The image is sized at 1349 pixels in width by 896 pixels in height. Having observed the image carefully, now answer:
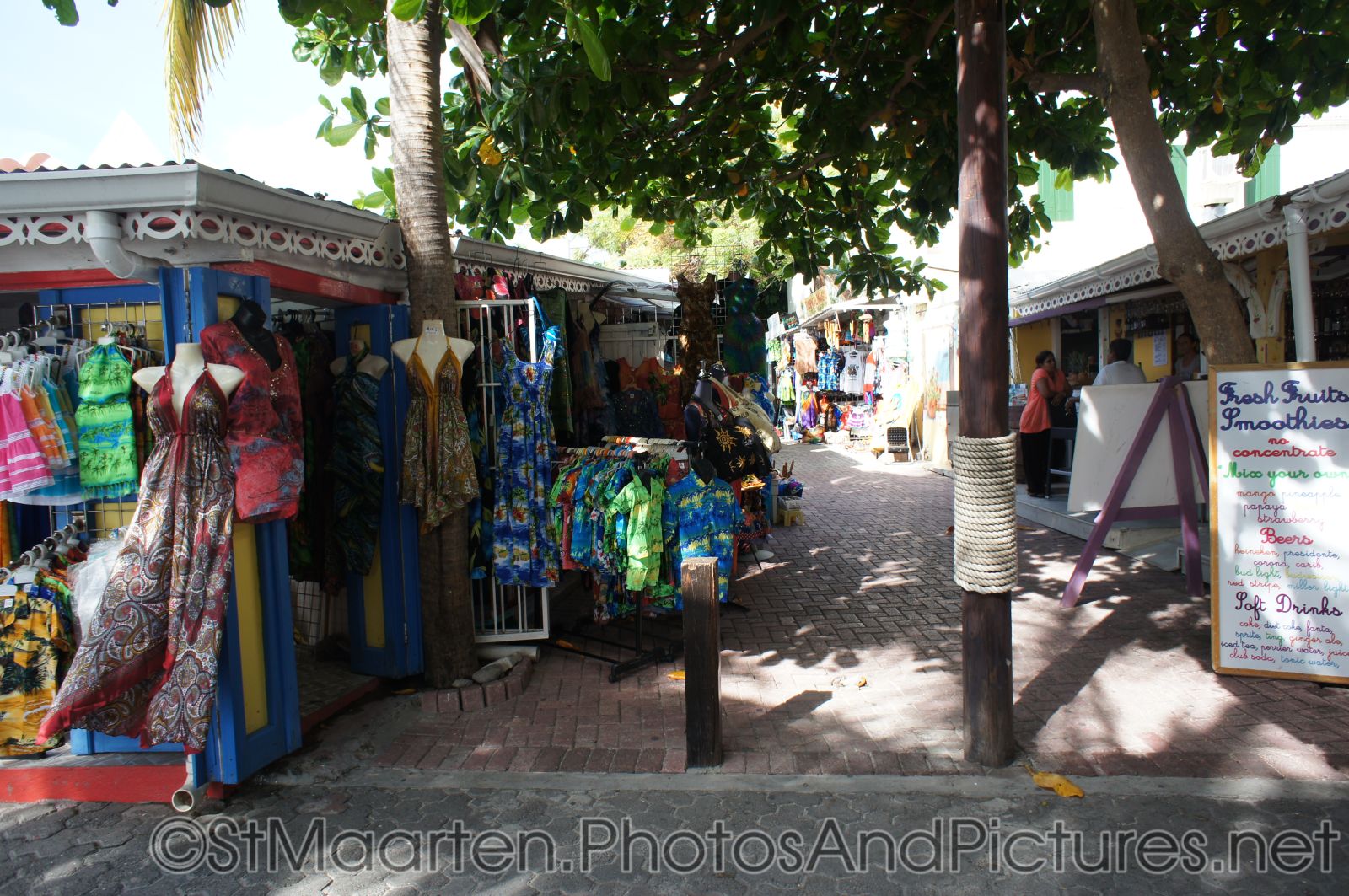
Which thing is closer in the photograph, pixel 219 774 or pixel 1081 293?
pixel 219 774

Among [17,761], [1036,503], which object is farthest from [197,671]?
[1036,503]

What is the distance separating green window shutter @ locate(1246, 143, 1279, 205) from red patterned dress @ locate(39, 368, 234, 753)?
14.9 metres

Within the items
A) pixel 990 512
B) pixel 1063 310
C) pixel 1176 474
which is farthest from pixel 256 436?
pixel 1063 310

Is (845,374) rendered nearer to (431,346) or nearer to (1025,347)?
(1025,347)

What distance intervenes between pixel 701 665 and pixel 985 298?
2.21 metres

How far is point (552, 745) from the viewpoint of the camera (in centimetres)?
441

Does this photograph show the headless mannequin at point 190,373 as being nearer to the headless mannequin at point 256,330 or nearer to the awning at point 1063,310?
the headless mannequin at point 256,330

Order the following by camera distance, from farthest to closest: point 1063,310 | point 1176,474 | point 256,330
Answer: point 1063,310, point 1176,474, point 256,330

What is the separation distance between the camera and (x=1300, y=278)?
227 inches

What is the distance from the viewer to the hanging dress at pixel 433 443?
4.90 meters

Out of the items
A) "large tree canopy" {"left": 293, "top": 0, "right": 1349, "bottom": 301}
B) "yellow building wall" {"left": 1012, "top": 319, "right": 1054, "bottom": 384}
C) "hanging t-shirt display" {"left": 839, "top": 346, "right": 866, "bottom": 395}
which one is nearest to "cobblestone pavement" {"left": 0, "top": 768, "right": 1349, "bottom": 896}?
"large tree canopy" {"left": 293, "top": 0, "right": 1349, "bottom": 301}

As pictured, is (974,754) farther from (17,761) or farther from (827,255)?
(827,255)

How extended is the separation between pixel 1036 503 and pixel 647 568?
6.88 m

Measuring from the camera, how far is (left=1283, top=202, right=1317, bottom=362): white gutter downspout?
5.66 m
